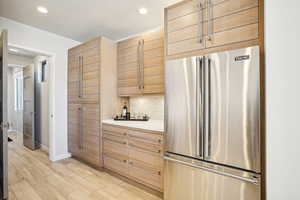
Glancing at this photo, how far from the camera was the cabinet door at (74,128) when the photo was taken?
308 cm

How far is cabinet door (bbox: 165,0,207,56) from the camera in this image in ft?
5.07

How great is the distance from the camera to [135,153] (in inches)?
85.2

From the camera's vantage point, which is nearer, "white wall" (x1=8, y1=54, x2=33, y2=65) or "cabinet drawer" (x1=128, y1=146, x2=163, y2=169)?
"cabinet drawer" (x1=128, y1=146, x2=163, y2=169)

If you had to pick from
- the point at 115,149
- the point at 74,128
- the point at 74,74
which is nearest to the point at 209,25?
the point at 115,149

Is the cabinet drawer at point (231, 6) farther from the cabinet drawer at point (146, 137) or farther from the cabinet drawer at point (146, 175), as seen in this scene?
the cabinet drawer at point (146, 175)

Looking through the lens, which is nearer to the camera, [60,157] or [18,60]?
[60,157]

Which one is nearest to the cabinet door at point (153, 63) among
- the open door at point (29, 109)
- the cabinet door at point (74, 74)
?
the cabinet door at point (74, 74)

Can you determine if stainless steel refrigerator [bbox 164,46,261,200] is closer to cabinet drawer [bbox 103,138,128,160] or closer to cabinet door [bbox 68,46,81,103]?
cabinet drawer [bbox 103,138,128,160]

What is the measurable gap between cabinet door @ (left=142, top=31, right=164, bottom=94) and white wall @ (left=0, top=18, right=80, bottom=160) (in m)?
2.00

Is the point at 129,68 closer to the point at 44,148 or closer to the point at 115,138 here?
the point at 115,138

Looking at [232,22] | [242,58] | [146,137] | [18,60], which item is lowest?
[146,137]

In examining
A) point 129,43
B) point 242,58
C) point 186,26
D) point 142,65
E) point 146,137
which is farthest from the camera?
point 129,43

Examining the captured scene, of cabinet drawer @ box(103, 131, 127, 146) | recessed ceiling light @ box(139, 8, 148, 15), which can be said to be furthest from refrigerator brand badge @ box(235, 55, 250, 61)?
cabinet drawer @ box(103, 131, 127, 146)

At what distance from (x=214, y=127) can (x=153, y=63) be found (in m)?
1.44
